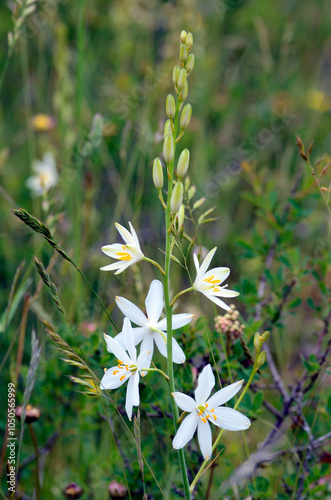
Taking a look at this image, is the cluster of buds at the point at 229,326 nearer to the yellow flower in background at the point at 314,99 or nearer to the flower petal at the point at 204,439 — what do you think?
the flower petal at the point at 204,439

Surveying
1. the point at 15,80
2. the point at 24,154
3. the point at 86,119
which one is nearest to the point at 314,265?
the point at 86,119

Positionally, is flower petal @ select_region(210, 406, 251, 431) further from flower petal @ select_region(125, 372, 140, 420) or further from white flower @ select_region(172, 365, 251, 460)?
flower petal @ select_region(125, 372, 140, 420)

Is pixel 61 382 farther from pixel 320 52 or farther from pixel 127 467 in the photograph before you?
pixel 320 52

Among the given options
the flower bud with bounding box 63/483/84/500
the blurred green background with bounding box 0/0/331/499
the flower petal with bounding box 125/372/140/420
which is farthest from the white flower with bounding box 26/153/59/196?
the flower petal with bounding box 125/372/140/420

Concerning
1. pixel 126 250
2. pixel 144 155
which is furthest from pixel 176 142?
pixel 144 155

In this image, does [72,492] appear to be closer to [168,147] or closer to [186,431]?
[186,431]

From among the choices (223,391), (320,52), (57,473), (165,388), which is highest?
(320,52)

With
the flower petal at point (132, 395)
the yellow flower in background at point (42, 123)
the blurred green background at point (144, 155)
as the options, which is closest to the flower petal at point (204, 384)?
the flower petal at point (132, 395)
